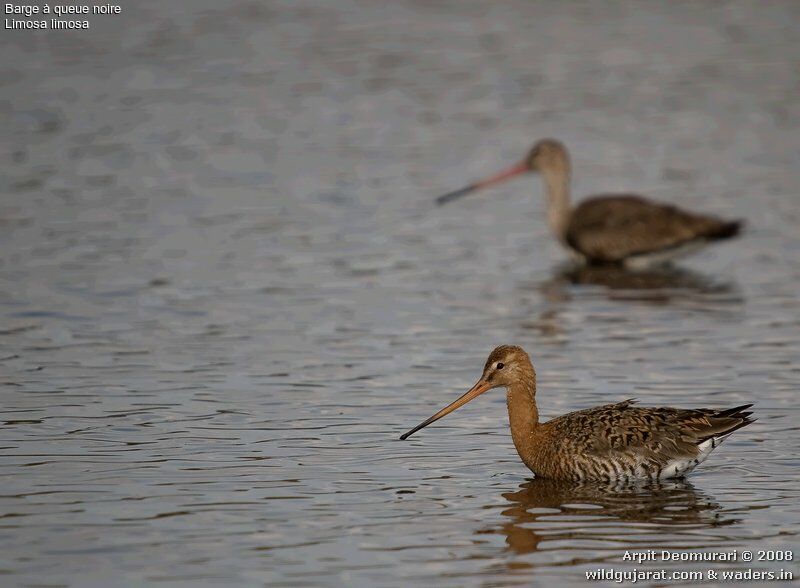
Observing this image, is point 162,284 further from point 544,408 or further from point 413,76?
point 413,76

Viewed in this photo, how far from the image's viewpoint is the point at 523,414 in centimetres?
938

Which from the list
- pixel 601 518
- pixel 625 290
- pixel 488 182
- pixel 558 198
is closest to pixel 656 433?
pixel 601 518

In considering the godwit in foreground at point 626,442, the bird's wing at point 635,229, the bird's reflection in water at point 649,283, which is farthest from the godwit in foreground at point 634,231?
the godwit in foreground at point 626,442

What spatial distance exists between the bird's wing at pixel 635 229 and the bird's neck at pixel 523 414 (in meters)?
6.45

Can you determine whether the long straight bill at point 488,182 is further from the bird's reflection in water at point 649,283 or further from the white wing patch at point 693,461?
the white wing patch at point 693,461

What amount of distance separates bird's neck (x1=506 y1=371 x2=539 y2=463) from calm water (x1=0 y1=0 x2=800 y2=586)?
0.64ft

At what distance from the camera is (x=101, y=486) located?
8.76m

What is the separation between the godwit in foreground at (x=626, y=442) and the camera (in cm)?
904

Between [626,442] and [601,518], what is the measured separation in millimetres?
791

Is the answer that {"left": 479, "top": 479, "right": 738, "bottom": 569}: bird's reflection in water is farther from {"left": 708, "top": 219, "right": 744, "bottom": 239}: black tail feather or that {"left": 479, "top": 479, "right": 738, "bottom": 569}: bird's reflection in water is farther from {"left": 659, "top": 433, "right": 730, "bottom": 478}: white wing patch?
{"left": 708, "top": 219, "right": 744, "bottom": 239}: black tail feather

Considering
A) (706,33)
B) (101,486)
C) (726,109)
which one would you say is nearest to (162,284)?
(101,486)

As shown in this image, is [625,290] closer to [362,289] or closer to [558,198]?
[558,198]

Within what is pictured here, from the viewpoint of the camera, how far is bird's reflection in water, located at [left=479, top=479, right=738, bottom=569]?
792 cm

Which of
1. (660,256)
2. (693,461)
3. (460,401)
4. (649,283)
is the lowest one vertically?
(649,283)
